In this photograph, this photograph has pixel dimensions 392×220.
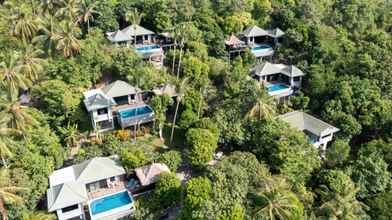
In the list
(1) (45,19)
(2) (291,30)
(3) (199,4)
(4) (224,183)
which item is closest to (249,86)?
(4) (224,183)

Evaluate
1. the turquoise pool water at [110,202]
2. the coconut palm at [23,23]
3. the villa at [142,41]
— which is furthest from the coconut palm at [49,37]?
the turquoise pool water at [110,202]

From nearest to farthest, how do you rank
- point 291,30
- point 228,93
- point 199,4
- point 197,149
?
point 197,149
point 228,93
point 291,30
point 199,4

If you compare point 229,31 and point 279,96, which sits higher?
point 229,31

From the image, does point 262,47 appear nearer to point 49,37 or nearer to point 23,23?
point 49,37

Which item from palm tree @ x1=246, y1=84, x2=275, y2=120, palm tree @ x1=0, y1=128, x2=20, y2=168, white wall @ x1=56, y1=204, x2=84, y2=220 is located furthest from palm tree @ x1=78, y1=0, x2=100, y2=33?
white wall @ x1=56, y1=204, x2=84, y2=220

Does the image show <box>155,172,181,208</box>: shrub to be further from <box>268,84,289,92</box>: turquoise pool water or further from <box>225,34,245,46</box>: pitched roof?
<box>225,34,245,46</box>: pitched roof

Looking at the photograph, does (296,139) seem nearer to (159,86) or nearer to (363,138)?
(363,138)

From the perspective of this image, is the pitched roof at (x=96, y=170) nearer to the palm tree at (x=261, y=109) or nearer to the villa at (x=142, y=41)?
the palm tree at (x=261, y=109)
